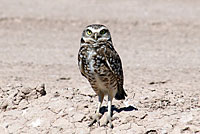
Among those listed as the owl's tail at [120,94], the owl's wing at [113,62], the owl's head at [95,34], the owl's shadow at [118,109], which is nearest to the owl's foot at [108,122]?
the owl's shadow at [118,109]

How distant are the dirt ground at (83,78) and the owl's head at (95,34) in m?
1.24

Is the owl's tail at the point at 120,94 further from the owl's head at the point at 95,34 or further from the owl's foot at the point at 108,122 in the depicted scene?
the owl's head at the point at 95,34

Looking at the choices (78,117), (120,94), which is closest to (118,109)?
(120,94)

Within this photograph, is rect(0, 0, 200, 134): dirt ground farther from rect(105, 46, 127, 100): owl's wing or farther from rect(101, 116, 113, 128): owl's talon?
rect(105, 46, 127, 100): owl's wing

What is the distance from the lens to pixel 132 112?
745 centimetres

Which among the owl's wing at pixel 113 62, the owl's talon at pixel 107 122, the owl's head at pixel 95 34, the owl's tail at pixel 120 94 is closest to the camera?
the owl's head at pixel 95 34

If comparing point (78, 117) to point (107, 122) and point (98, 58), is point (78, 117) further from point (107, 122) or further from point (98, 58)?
point (98, 58)

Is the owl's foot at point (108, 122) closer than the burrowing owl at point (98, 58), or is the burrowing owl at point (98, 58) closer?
the burrowing owl at point (98, 58)

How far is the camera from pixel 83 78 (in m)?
11.2

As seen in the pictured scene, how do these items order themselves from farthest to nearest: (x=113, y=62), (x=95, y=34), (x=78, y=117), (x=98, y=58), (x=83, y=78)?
1. (x=83, y=78)
2. (x=78, y=117)
3. (x=113, y=62)
4. (x=98, y=58)
5. (x=95, y=34)

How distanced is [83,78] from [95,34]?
176 inches

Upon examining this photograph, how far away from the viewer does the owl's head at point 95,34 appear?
6.77m

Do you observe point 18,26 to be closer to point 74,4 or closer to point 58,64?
point 74,4

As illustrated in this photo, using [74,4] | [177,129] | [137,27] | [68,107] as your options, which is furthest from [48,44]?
[177,129]
